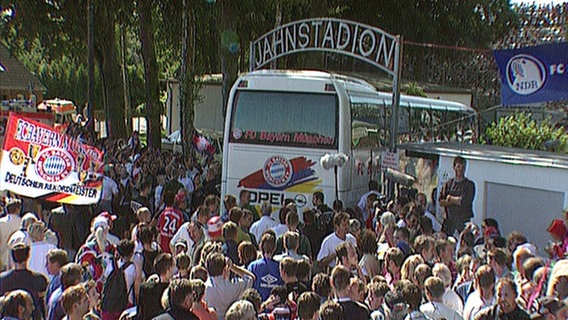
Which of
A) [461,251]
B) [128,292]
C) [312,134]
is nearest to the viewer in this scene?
[128,292]

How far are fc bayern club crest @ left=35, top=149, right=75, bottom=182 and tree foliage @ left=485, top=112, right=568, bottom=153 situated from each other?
515 inches

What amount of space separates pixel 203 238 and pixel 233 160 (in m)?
5.12

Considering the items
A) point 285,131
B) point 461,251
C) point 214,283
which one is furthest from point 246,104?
point 214,283

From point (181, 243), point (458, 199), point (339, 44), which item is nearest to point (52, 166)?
point (181, 243)

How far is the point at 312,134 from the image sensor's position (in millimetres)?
13367

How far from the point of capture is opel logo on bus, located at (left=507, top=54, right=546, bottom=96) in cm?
1252

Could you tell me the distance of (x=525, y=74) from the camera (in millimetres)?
12734

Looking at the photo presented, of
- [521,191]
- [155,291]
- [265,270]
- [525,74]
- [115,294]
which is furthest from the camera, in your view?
[525,74]

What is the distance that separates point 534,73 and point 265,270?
7.61 metres

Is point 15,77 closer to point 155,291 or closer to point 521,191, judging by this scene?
point 521,191

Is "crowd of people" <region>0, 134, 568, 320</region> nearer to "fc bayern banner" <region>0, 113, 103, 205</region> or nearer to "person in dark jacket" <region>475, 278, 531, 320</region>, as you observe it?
"person in dark jacket" <region>475, 278, 531, 320</region>

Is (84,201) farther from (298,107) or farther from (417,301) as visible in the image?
(298,107)

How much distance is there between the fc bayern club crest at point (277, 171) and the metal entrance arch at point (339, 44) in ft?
7.48

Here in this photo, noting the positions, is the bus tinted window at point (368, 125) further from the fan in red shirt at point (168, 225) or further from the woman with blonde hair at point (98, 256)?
the woman with blonde hair at point (98, 256)
